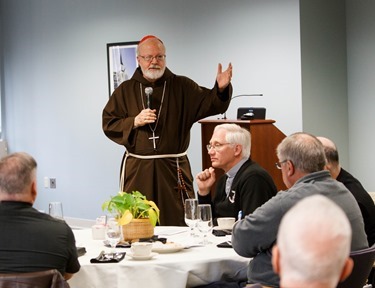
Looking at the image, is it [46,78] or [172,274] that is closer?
[172,274]

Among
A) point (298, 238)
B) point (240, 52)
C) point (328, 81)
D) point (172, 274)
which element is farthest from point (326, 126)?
point (298, 238)

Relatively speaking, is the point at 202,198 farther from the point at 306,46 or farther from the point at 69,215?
the point at 69,215

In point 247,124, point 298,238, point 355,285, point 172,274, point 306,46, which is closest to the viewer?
point 298,238

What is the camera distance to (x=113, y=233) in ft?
12.4

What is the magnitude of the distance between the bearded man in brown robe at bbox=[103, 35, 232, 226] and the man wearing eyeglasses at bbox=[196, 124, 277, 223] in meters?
0.87

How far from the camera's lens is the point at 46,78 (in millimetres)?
9750

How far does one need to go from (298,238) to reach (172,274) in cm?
193

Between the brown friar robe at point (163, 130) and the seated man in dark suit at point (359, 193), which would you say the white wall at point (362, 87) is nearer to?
the brown friar robe at point (163, 130)

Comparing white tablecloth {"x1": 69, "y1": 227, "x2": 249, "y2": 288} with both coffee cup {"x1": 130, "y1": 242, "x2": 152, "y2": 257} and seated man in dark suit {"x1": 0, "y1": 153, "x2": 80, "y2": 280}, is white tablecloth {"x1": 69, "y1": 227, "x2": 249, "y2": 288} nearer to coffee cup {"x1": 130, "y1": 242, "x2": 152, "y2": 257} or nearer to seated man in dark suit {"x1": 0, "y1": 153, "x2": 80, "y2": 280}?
coffee cup {"x1": 130, "y1": 242, "x2": 152, "y2": 257}

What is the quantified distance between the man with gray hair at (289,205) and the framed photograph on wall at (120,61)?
17.9ft

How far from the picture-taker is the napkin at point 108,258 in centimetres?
354

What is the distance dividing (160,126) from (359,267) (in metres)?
A: 2.76

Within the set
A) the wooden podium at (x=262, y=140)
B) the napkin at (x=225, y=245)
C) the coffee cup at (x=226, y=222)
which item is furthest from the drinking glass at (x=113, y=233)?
the wooden podium at (x=262, y=140)

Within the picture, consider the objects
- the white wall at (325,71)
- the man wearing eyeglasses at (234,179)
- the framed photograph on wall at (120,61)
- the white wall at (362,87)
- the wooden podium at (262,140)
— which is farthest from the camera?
the framed photograph on wall at (120,61)
